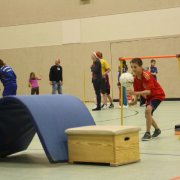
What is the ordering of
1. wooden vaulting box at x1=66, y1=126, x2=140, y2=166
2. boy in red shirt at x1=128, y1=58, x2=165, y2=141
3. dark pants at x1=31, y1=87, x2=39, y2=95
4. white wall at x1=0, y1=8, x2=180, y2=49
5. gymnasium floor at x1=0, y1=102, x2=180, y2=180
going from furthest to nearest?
dark pants at x1=31, y1=87, x2=39, y2=95 → white wall at x1=0, y1=8, x2=180, y2=49 → boy in red shirt at x1=128, y1=58, x2=165, y2=141 → wooden vaulting box at x1=66, y1=126, x2=140, y2=166 → gymnasium floor at x1=0, y1=102, x2=180, y2=180

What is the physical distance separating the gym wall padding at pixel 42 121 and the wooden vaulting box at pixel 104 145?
196 millimetres

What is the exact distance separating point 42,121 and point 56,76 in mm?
15393

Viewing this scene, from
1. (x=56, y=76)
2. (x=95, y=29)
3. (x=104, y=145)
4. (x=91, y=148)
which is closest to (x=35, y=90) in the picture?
(x=56, y=76)

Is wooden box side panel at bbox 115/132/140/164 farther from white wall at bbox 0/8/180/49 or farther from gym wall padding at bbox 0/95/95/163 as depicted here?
white wall at bbox 0/8/180/49

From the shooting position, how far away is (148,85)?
305 inches

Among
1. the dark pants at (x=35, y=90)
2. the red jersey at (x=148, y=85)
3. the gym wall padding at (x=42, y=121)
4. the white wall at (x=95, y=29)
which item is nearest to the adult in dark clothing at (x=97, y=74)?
the red jersey at (x=148, y=85)

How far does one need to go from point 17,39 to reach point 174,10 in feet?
29.6

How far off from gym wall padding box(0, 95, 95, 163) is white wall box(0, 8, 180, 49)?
15.7m

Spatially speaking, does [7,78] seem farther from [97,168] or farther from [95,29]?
[95,29]

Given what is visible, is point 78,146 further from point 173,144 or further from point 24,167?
point 173,144

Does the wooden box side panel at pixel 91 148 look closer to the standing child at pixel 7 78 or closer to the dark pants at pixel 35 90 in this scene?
the standing child at pixel 7 78

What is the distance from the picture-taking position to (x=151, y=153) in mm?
6422

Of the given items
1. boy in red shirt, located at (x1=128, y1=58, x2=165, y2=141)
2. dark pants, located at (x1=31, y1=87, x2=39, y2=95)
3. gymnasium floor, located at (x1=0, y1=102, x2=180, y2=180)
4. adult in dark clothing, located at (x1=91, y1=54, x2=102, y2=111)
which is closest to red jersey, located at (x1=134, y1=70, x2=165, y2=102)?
boy in red shirt, located at (x1=128, y1=58, x2=165, y2=141)

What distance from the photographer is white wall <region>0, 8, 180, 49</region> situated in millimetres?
21812
